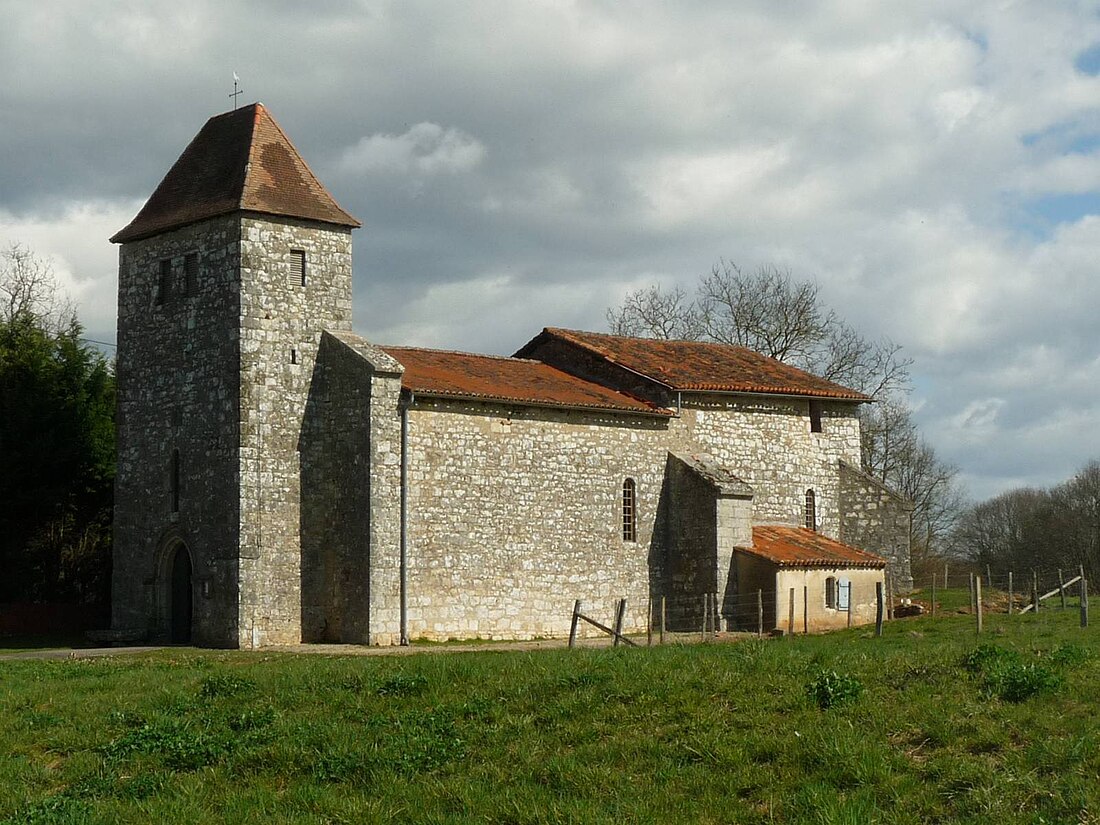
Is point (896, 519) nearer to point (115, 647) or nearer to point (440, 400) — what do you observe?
point (440, 400)

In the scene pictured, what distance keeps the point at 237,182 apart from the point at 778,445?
54.2 feet

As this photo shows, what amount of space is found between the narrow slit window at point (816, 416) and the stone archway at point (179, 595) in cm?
1801

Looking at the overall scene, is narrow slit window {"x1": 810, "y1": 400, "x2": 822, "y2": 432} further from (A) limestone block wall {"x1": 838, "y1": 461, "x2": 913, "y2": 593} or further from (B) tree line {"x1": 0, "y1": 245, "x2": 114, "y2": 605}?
(B) tree line {"x1": 0, "y1": 245, "x2": 114, "y2": 605}

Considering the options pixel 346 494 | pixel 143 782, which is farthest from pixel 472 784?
pixel 346 494

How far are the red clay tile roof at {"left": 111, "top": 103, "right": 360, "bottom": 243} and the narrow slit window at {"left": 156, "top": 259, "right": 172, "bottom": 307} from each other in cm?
88

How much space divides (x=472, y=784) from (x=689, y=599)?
2296 cm

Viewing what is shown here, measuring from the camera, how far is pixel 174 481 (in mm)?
32750

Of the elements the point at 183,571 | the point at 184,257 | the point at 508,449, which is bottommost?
the point at 183,571

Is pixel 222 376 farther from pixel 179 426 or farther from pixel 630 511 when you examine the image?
pixel 630 511

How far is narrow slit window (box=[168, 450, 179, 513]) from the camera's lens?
32656mm

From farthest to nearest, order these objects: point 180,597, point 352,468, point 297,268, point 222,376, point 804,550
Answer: point 804,550 < point 180,597 < point 297,268 < point 222,376 < point 352,468

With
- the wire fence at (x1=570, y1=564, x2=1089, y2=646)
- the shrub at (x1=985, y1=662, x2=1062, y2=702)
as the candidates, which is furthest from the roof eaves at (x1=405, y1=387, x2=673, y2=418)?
the shrub at (x1=985, y1=662, x2=1062, y2=702)

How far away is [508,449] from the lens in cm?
3297

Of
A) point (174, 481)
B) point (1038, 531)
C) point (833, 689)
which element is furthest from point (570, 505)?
point (1038, 531)
